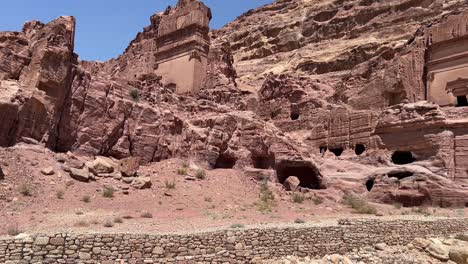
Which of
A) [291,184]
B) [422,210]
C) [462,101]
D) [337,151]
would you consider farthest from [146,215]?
[462,101]

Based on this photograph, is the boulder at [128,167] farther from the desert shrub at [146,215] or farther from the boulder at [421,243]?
the boulder at [421,243]

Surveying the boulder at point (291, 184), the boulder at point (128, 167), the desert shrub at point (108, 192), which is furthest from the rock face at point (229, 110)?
the desert shrub at point (108, 192)

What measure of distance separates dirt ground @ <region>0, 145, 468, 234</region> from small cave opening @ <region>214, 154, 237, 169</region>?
1122mm

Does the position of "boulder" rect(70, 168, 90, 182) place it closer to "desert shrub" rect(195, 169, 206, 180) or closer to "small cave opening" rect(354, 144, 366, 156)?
"desert shrub" rect(195, 169, 206, 180)

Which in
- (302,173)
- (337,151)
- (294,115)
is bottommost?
(302,173)

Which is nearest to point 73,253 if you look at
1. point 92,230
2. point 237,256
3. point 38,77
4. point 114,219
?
point 92,230

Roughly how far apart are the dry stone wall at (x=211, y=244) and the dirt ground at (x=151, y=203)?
3.21ft

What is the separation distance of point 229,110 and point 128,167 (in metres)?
8.09

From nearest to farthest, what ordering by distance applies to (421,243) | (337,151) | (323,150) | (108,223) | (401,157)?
(108,223), (421,243), (401,157), (337,151), (323,150)

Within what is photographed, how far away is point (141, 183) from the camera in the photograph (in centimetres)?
1777

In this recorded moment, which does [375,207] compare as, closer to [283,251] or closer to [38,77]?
[283,251]

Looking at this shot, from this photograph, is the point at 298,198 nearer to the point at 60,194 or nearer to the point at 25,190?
the point at 60,194

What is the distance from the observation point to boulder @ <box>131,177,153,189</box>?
17.7 m

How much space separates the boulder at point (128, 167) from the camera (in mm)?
18375
